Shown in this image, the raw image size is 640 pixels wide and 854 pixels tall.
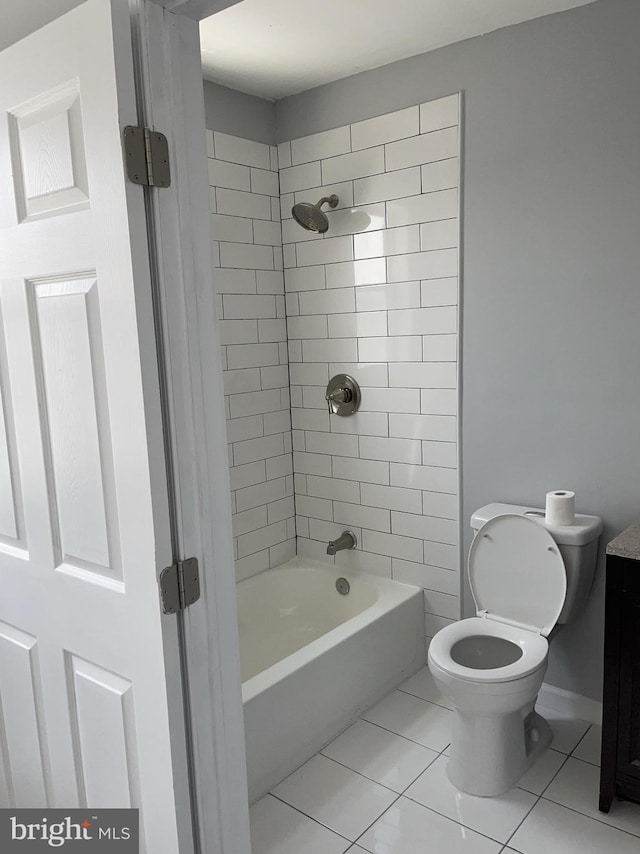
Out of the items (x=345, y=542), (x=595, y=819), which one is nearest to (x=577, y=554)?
(x=595, y=819)

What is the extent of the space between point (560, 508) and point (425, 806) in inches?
42.9

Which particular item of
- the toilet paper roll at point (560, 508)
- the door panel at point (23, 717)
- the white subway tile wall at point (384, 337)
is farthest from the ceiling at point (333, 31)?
the door panel at point (23, 717)

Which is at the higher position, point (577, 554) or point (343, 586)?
point (577, 554)

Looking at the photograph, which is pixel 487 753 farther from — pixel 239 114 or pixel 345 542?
pixel 239 114

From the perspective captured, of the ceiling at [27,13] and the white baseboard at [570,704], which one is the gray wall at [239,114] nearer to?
the ceiling at [27,13]

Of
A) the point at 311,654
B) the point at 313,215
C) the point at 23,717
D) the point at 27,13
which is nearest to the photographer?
the point at 27,13

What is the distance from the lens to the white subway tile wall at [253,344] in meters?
2.95

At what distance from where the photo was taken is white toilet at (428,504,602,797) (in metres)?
2.18

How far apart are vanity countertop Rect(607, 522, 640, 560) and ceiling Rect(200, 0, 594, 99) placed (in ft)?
5.78

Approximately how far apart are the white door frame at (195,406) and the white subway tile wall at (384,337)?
1.61 m

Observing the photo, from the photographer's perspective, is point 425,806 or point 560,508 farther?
point 560,508

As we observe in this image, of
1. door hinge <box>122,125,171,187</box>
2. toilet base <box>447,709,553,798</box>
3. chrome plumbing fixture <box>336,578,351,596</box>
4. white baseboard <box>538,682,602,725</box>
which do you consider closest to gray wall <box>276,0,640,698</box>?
white baseboard <box>538,682,602,725</box>

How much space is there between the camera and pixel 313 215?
2.89 meters

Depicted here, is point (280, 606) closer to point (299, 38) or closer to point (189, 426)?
point (189, 426)
